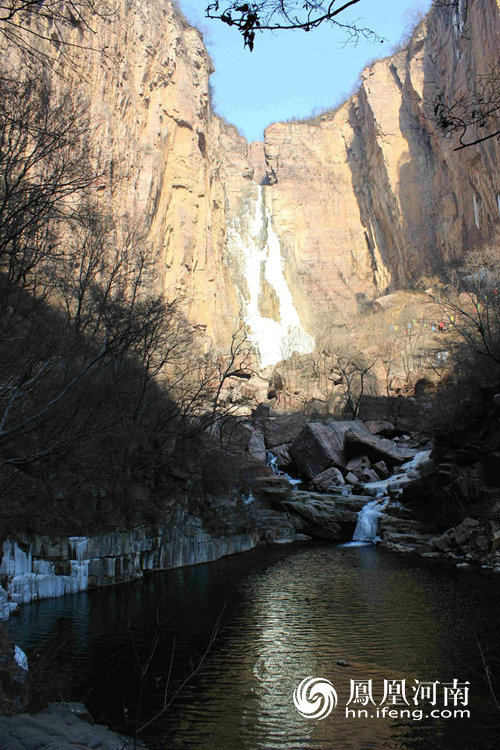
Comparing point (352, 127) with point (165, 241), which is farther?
point (352, 127)

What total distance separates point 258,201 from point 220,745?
181 ft

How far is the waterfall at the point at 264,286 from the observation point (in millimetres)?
47156

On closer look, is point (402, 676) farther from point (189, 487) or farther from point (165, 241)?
point (165, 241)

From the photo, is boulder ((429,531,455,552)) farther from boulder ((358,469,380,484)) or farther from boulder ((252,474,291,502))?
boulder ((358,469,380,484))

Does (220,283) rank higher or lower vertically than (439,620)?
higher

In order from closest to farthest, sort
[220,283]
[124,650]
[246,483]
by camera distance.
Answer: [124,650]
[246,483]
[220,283]

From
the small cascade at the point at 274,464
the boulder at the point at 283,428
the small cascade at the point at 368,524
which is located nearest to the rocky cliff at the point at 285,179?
the boulder at the point at 283,428

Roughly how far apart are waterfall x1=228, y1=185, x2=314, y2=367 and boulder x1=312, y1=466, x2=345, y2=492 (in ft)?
80.0

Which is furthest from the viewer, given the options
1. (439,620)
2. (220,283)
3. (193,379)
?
(220,283)

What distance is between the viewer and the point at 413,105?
4484 cm

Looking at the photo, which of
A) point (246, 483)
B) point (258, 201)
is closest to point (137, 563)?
point (246, 483)

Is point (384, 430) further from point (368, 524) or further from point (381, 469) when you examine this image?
point (368, 524)

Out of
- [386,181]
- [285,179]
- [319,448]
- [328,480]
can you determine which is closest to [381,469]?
[328,480]

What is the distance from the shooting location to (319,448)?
22.6 metres
